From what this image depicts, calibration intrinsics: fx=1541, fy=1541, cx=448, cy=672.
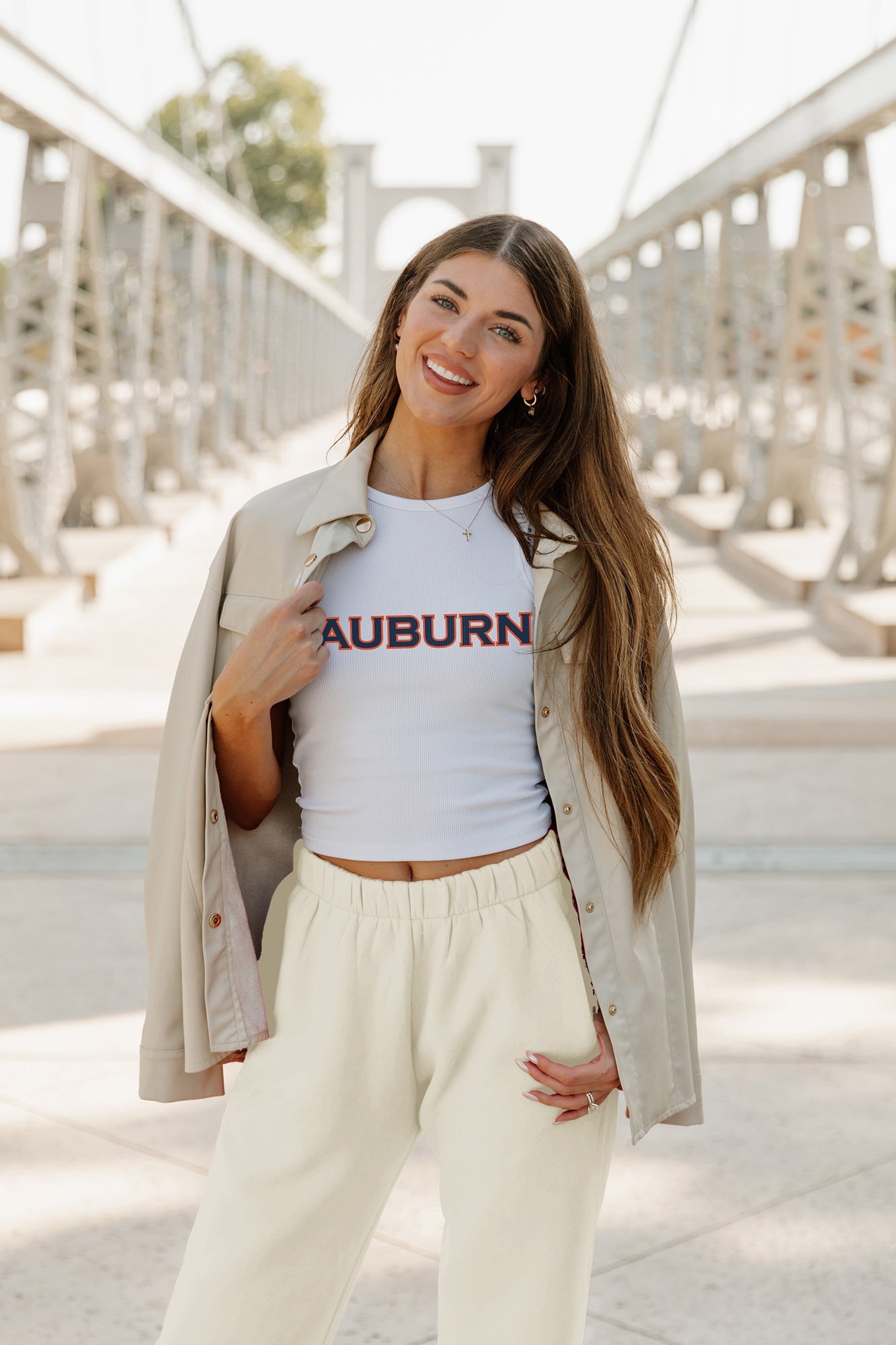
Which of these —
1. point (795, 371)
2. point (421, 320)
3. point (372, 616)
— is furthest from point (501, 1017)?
point (795, 371)

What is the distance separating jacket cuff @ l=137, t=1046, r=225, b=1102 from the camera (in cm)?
169

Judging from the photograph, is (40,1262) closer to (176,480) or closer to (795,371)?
(795,371)

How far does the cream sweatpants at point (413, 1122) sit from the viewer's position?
1562mm

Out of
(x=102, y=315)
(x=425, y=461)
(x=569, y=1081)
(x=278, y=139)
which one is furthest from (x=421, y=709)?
(x=278, y=139)

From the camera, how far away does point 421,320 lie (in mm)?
1729

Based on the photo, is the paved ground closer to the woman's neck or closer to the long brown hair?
the long brown hair

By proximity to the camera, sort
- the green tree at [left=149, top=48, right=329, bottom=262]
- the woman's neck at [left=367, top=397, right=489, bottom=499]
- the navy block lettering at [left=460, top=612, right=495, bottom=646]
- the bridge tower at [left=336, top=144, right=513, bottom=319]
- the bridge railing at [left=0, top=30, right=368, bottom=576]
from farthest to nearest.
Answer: the bridge tower at [left=336, top=144, right=513, bottom=319], the green tree at [left=149, top=48, right=329, bottom=262], the bridge railing at [left=0, top=30, right=368, bottom=576], the woman's neck at [left=367, top=397, right=489, bottom=499], the navy block lettering at [left=460, top=612, right=495, bottom=646]

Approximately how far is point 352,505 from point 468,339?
0.23 meters

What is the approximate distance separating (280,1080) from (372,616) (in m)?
0.50

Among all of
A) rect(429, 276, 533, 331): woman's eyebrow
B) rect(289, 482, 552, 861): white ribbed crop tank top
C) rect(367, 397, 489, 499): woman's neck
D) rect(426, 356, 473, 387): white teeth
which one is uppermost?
rect(429, 276, 533, 331): woman's eyebrow

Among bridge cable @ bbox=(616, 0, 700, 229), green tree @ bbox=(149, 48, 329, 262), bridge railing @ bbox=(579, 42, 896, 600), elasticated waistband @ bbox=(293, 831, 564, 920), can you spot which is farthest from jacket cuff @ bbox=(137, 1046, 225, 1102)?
green tree @ bbox=(149, 48, 329, 262)

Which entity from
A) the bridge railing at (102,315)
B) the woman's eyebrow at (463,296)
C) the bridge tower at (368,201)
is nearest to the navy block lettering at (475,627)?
the woman's eyebrow at (463,296)

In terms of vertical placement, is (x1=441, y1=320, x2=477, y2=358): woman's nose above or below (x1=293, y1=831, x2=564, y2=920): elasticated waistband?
above

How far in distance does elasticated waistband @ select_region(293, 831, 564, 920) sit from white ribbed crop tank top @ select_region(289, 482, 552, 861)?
25mm
